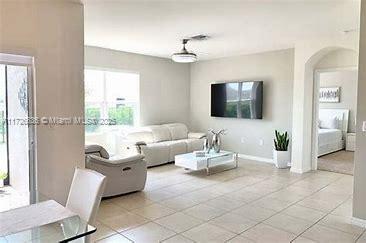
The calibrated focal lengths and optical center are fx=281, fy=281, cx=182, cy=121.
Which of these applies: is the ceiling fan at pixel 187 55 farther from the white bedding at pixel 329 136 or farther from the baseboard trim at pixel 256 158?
the white bedding at pixel 329 136

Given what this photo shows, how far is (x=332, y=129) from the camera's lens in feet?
25.9

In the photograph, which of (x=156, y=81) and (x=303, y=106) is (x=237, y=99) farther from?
(x=156, y=81)

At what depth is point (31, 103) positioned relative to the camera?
3.06 m

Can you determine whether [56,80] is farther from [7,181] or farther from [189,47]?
[189,47]

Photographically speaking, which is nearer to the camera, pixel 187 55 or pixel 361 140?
pixel 361 140

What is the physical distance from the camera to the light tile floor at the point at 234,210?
2.88 metres

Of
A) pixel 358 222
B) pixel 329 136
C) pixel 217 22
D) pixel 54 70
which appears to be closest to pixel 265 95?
pixel 329 136

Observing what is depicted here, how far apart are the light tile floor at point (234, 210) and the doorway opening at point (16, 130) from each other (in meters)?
1.06

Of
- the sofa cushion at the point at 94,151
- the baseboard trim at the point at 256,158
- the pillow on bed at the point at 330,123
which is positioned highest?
the pillow on bed at the point at 330,123

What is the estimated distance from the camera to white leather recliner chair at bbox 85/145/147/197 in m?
3.84

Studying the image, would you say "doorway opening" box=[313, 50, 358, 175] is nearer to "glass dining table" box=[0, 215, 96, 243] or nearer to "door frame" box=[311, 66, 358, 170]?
"door frame" box=[311, 66, 358, 170]

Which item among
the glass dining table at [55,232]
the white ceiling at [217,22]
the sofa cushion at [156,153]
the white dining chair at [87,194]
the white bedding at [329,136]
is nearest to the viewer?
the glass dining table at [55,232]

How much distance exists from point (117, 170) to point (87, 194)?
2.09 metres

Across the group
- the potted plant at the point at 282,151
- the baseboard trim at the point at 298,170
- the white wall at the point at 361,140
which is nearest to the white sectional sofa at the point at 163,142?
the potted plant at the point at 282,151
